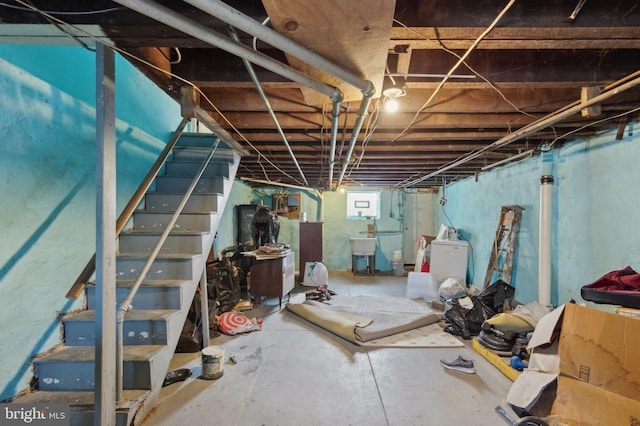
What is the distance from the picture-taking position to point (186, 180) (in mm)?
2902

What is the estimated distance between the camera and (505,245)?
A: 151 inches

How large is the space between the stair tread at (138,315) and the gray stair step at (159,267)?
0.91 feet

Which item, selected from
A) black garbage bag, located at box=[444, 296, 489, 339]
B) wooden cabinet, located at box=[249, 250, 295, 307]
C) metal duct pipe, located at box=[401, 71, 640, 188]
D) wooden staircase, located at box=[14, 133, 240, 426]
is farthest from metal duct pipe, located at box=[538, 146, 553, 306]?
wooden staircase, located at box=[14, 133, 240, 426]

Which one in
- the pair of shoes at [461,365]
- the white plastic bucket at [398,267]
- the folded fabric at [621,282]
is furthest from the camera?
the white plastic bucket at [398,267]

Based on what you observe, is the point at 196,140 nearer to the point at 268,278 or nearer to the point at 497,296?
the point at 268,278

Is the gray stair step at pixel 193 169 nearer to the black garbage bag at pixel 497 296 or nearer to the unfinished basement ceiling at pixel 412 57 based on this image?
the unfinished basement ceiling at pixel 412 57

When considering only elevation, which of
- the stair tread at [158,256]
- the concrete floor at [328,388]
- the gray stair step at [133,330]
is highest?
the stair tread at [158,256]

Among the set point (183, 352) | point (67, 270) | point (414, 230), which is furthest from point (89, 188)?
point (414, 230)

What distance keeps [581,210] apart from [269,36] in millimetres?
3303

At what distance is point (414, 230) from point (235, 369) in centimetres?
571

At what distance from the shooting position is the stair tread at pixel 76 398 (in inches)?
60.1

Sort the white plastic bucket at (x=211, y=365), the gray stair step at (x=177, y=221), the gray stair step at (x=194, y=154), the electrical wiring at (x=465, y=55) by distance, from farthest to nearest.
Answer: the gray stair step at (x=194, y=154) → the gray stair step at (x=177, y=221) → the white plastic bucket at (x=211, y=365) → the electrical wiring at (x=465, y=55)

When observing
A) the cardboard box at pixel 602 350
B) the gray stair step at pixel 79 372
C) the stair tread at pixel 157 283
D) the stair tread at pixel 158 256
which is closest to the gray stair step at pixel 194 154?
the stair tread at pixel 158 256

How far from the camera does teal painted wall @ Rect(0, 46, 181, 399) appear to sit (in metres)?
1.54
